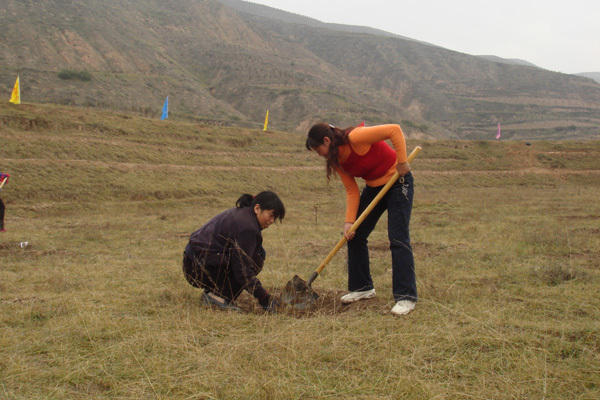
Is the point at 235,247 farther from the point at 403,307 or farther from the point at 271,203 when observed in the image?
the point at 403,307

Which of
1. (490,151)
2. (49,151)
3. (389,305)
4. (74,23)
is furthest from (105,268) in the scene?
(74,23)

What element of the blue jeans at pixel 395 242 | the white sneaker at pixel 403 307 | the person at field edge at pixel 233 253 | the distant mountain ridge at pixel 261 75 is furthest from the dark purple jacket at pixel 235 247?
the distant mountain ridge at pixel 261 75

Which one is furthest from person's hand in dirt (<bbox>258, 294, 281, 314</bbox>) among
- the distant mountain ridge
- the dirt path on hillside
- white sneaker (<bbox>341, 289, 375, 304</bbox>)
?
the distant mountain ridge

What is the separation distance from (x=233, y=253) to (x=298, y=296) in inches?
29.7

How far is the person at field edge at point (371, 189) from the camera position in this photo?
354cm

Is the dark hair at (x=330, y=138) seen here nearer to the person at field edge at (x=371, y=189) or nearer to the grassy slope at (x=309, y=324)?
the person at field edge at (x=371, y=189)

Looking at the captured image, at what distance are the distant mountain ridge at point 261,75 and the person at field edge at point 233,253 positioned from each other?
1500 inches

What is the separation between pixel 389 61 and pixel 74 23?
2911 inches

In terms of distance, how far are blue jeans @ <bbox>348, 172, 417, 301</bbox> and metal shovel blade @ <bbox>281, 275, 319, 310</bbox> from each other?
41cm

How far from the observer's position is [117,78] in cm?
5325

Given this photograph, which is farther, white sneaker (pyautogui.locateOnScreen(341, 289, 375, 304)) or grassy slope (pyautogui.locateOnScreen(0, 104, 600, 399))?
white sneaker (pyautogui.locateOnScreen(341, 289, 375, 304))

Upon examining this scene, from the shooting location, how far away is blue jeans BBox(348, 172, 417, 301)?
3611 mm

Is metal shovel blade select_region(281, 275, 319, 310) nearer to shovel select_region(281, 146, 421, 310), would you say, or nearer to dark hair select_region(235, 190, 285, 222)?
shovel select_region(281, 146, 421, 310)

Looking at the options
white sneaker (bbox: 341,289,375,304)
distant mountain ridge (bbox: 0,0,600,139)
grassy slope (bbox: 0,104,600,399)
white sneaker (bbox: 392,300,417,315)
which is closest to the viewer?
grassy slope (bbox: 0,104,600,399)
